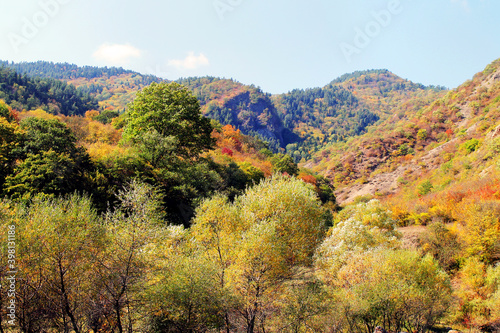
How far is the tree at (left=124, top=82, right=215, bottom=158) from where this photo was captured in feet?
122

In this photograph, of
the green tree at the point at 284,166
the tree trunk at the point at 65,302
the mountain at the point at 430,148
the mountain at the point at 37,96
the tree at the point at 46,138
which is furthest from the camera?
the mountain at the point at 37,96

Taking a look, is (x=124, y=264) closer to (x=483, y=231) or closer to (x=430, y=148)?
(x=483, y=231)

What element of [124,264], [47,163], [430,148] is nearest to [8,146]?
[47,163]

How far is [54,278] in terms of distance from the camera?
15.5 metres

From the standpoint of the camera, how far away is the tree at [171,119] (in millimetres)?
37062

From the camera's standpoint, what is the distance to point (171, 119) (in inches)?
1453

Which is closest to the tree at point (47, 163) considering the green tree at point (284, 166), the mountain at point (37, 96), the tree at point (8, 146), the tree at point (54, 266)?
the tree at point (8, 146)

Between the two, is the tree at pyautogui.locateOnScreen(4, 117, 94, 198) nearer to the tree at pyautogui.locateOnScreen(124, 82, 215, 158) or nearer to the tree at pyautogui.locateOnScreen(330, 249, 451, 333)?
the tree at pyautogui.locateOnScreen(124, 82, 215, 158)

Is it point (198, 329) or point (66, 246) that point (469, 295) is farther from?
point (66, 246)

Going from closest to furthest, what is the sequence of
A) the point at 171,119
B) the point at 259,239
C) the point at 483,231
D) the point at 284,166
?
the point at 259,239 → the point at 483,231 → the point at 171,119 → the point at 284,166

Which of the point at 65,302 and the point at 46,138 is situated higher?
the point at 46,138

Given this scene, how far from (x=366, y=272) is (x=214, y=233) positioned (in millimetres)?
12785

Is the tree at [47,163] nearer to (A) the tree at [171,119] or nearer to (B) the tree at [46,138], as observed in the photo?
(B) the tree at [46,138]

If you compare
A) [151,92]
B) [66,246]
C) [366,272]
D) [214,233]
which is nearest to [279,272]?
[214,233]
